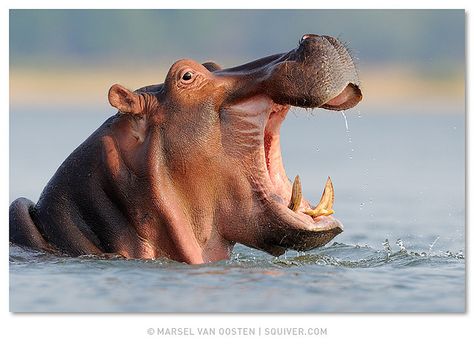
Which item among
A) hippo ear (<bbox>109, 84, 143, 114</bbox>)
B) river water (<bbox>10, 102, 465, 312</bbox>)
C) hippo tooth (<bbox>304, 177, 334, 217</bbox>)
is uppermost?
hippo ear (<bbox>109, 84, 143, 114</bbox>)

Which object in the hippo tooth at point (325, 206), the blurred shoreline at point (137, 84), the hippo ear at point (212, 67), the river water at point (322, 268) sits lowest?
the river water at point (322, 268)

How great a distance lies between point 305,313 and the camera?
271 inches

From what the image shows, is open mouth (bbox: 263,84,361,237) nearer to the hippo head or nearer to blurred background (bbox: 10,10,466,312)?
the hippo head

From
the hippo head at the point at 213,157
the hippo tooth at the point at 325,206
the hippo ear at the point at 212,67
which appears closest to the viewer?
the hippo head at the point at 213,157

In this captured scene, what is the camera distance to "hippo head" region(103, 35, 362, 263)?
7551 millimetres

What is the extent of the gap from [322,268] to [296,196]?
0.68 meters

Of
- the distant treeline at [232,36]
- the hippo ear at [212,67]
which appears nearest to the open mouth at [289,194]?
the hippo ear at [212,67]

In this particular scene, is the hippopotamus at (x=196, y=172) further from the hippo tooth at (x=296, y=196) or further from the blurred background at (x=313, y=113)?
the blurred background at (x=313, y=113)

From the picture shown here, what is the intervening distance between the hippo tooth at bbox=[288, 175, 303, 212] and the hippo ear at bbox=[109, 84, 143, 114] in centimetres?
113

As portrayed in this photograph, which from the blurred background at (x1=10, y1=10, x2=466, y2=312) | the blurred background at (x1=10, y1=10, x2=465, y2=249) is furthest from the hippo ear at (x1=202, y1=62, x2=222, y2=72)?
the blurred background at (x1=10, y1=10, x2=465, y2=249)

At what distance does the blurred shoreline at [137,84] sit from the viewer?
13.7 m
